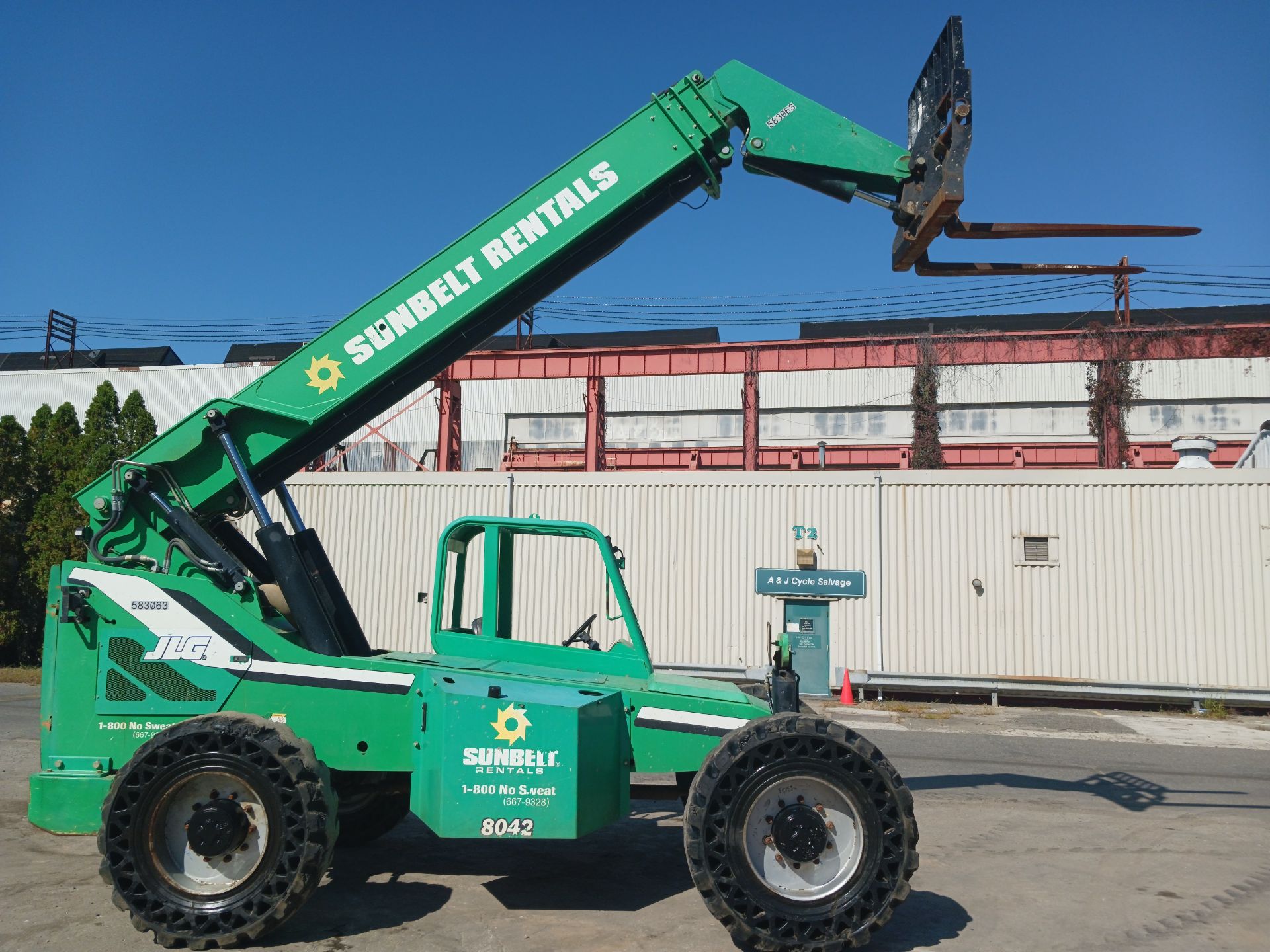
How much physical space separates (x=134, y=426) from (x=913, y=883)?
19981 mm

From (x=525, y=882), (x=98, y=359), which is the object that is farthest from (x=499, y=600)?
(x=98, y=359)

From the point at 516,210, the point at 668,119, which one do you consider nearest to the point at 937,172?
the point at 668,119

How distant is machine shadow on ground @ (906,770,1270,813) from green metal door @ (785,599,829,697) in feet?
26.0

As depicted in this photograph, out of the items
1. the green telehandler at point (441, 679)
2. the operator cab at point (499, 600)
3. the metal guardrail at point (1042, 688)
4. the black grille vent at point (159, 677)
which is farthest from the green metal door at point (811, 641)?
the black grille vent at point (159, 677)

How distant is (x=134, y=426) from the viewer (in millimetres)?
20609

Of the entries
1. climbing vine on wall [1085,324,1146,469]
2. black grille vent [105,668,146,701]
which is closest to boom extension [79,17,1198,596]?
black grille vent [105,668,146,701]

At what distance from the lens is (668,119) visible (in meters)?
6.21

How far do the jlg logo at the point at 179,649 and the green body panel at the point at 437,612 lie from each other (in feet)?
0.04

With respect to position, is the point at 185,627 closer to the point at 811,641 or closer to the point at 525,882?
the point at 525,882

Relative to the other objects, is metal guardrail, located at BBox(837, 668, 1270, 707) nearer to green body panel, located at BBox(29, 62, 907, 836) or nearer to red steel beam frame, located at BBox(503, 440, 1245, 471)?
red steel beam frame, located at BBox(503, 440, 1245, 471)

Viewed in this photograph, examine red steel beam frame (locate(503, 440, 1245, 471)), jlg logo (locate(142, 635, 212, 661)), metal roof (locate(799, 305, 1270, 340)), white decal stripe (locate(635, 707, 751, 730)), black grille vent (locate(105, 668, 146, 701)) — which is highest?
metal roof (locate(799, 305, 1270, 340))

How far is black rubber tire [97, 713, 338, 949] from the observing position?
473 cm

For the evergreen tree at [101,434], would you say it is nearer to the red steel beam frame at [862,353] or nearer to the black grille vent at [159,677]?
the red steel beam frame at [862,353]

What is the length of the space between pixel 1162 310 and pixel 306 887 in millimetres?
46354
